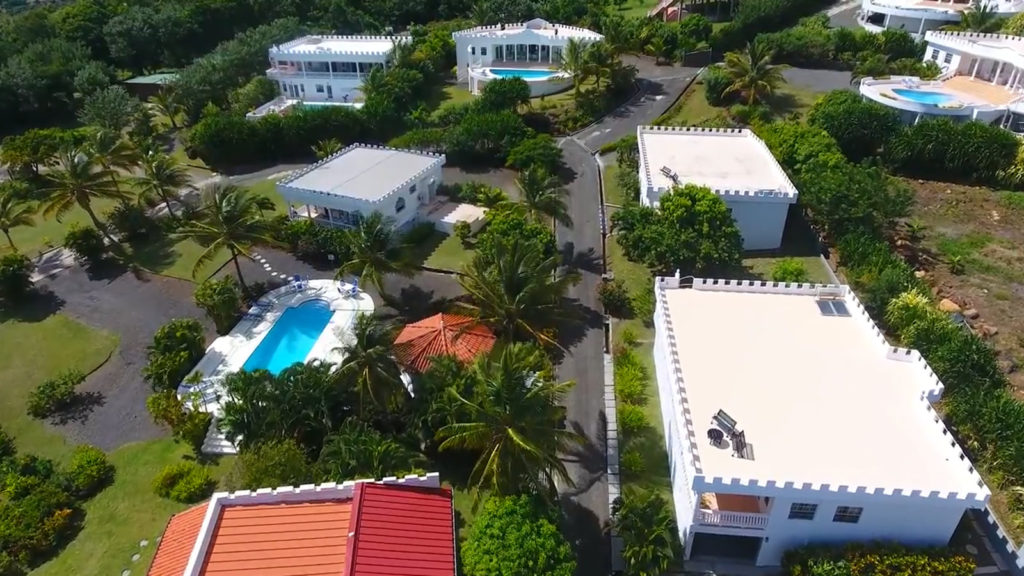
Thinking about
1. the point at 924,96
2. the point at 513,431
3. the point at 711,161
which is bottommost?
the point at 513,431

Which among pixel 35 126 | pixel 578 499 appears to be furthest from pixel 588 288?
pixel 35 126

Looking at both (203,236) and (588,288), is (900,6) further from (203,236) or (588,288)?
(203,236)

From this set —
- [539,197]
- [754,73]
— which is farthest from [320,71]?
[754,73]

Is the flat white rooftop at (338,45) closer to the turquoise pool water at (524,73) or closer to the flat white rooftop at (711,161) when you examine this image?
the turquoise pool water at (524,73)

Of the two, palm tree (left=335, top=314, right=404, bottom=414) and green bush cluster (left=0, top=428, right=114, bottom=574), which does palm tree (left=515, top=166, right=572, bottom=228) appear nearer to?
palm tree (left=335, top=314, right=404, bottom=414)

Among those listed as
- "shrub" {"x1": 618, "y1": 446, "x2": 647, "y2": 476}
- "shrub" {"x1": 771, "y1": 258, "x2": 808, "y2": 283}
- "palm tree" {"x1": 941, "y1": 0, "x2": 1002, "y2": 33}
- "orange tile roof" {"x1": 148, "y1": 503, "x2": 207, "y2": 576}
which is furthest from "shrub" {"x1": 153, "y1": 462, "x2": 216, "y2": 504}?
"palm tree" {"x1": 941, "y1": 0, "x2": 1002, "y2": 33}

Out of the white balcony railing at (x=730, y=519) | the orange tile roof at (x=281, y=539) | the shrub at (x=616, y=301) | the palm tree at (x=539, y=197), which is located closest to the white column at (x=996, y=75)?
the palm tree at (x=539, y=197)

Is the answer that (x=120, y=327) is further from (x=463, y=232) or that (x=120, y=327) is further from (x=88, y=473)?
(x=463, y=232)
